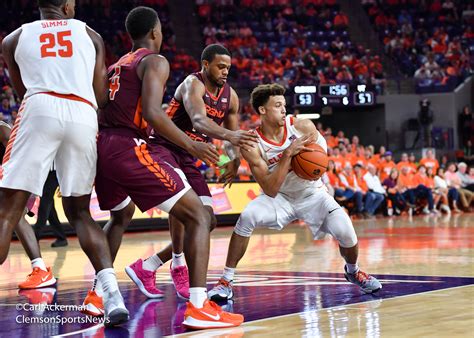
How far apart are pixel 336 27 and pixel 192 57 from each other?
17.6 feet

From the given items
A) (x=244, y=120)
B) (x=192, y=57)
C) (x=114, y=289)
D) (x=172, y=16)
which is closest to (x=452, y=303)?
(x=114, y=289)

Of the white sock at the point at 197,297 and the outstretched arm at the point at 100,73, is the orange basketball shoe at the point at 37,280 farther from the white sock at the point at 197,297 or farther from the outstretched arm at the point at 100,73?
the white sock at the point at 197,297

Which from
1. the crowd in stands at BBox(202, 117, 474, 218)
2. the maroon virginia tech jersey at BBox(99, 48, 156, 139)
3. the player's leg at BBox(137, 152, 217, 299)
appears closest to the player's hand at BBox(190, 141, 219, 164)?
the maroon virginia tech jersey at BBox(99, 48, 156, 139)

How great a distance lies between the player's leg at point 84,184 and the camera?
5.37m

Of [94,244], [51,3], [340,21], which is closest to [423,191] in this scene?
[340,21]

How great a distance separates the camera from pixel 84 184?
5.52m

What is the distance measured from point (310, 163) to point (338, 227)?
0.60 metres

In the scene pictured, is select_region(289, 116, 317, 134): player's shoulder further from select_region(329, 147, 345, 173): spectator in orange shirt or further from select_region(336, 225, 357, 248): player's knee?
select_region(329, 147, 345, 173): spectator in orange shirt

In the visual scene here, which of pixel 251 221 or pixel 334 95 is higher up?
pixel 334 95

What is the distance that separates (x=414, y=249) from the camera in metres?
10.7

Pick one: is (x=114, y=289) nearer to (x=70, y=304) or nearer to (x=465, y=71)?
(x=70, y=304)

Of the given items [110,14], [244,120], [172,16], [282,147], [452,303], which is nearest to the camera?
[452,303]

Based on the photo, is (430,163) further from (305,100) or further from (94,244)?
(94,244)

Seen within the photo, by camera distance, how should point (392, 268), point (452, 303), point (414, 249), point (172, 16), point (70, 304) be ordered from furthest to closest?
point (172, 16), point (414, 249), point (392, 268), point (70, 304), point (452, 303)
